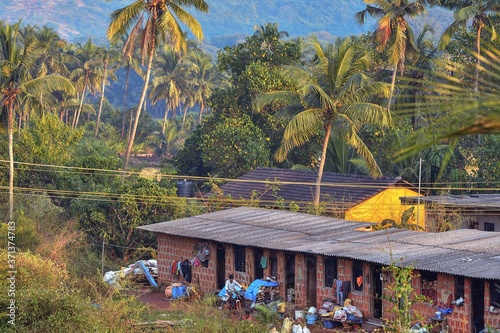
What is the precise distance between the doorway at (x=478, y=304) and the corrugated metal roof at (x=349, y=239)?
0.50m

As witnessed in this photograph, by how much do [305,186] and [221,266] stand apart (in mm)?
8376

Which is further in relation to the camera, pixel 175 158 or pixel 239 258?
pixel 175 158

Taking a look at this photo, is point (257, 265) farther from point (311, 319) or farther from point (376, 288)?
point (376, 288)

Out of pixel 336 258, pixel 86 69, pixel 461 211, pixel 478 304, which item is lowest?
pixel 478 304

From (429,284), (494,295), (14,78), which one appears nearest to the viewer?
(494,295)

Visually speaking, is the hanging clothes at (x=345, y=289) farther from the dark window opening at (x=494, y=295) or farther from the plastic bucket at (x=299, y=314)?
the dark window opening at (x=494, y=295)

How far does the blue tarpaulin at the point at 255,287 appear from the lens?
2033 cm

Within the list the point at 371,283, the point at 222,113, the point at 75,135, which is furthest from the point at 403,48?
the point at 371,283

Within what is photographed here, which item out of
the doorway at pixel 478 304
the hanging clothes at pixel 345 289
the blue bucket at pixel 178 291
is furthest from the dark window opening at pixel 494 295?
the blue bucket at pixel 178 291

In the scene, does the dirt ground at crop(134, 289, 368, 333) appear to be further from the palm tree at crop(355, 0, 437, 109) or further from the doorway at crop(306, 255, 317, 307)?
the palm tree at crop(355, 0, 437, 109)

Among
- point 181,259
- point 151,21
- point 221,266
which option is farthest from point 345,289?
point 151,21

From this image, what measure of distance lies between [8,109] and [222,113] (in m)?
15.4

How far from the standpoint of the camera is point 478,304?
1641 centimetres

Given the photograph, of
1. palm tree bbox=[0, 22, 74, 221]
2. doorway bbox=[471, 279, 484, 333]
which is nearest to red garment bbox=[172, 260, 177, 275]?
palm tree bbox=[0, 22, 74, 221]
